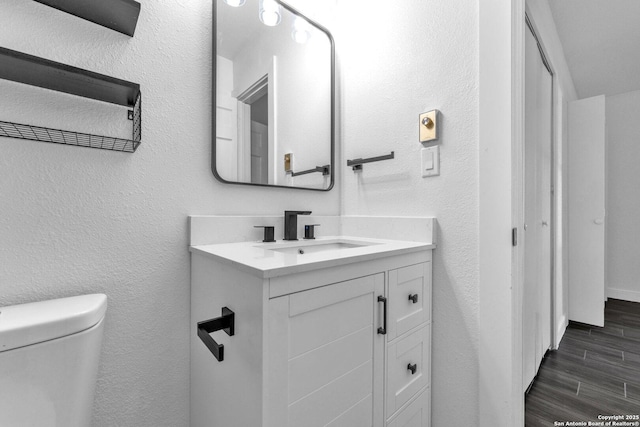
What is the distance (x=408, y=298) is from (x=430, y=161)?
0.55 metres

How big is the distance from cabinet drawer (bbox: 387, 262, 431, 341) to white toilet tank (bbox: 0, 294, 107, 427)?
0.81 meters

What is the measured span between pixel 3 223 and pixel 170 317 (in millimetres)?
519

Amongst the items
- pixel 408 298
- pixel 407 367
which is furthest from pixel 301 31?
pixel 407 367

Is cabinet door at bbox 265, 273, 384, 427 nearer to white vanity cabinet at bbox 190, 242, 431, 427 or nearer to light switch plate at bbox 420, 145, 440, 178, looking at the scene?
white vanity cabinet at bbox 190, 242, 431, 427

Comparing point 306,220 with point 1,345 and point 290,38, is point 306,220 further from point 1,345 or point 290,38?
point 1,345

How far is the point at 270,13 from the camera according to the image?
1.27m

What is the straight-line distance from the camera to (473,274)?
1.04 meters

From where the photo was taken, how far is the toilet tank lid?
58cm

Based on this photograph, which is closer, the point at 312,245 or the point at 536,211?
the point at 312,245

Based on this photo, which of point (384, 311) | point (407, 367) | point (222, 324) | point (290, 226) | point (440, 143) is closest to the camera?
point (222, 324)

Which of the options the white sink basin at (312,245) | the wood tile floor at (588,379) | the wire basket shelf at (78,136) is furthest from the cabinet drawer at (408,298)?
the wire basket shelf at (78,136)

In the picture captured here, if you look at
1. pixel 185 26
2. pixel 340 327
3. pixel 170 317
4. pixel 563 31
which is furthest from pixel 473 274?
pixel 563 31

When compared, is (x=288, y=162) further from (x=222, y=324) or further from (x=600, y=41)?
(x=600, y=41)

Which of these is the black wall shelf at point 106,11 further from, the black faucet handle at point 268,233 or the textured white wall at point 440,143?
the textured white wall at point 440,143
